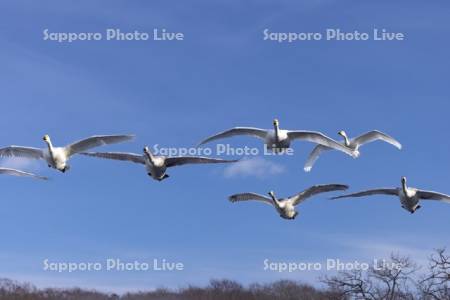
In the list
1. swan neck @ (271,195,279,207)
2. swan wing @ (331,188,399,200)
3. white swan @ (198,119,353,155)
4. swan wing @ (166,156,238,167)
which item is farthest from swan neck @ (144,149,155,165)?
swan wing @ (331,188,399,200)

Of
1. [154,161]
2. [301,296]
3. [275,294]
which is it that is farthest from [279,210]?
[275,294]

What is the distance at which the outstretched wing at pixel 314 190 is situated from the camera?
30.5 m

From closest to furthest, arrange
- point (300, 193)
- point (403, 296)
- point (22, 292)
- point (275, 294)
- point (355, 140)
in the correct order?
point (300, 193), point (355, 140), point (403, 296), point (275, 294), point (22, 292)

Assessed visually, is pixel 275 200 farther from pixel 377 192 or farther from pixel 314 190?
pixel 377 192

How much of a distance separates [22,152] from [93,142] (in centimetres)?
329

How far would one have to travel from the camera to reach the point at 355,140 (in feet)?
112

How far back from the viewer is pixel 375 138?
33812 mm

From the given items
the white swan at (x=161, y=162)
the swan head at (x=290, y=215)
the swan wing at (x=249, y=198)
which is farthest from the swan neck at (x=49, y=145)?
the swan head at (x=290, y=215)

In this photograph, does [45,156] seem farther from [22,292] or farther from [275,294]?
[22,292]

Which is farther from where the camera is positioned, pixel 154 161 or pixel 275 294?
pixel 275 294

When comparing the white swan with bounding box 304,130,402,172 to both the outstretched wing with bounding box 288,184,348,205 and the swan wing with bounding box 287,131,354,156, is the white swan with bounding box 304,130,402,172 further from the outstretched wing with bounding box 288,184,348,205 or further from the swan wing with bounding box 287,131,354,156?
the swan wing with bounding box 287,131,354,156

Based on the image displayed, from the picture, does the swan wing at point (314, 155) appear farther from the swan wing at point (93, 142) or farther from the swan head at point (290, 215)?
the swan wing at point (93, 142)

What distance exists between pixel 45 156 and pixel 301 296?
210ft

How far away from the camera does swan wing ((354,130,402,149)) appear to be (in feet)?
110
